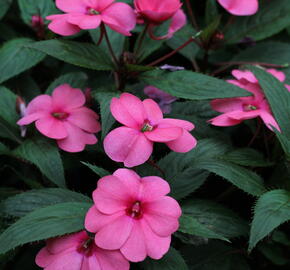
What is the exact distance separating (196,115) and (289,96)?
0.31m

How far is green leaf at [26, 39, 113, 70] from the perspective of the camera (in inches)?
52.6

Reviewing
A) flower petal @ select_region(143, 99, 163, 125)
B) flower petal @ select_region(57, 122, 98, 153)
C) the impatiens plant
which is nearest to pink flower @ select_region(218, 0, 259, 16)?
the impatiens plant

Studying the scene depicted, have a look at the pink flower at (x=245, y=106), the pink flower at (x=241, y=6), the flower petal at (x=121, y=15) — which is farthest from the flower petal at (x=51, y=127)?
the pink flower at (x=241, y=6)

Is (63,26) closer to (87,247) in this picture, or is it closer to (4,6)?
(4,6)

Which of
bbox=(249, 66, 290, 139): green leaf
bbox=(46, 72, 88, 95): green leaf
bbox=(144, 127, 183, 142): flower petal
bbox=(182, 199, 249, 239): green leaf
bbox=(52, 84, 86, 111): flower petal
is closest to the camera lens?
bbox=(144, 127, 183, 142): flower petal

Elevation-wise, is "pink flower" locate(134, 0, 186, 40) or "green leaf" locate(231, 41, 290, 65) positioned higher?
"pink flower" locate(134, 0, 186, 40)

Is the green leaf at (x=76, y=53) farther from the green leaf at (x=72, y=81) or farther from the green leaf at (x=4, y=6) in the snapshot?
the green leaf at (x=4, y=6)

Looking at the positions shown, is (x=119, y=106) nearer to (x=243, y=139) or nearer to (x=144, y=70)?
(x=144, y=70)

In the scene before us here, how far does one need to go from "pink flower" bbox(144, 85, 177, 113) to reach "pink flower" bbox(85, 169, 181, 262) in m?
0.48

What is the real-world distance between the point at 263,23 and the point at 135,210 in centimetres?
114

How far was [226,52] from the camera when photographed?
6.46ft

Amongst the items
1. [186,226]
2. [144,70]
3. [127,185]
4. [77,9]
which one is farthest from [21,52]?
[186,226]

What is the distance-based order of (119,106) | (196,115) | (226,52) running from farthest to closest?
(226,52), (196,115), (119,106)

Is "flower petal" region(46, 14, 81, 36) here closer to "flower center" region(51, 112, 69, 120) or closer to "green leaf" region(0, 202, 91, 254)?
"flower center" region(51, 112, 69, 120)
